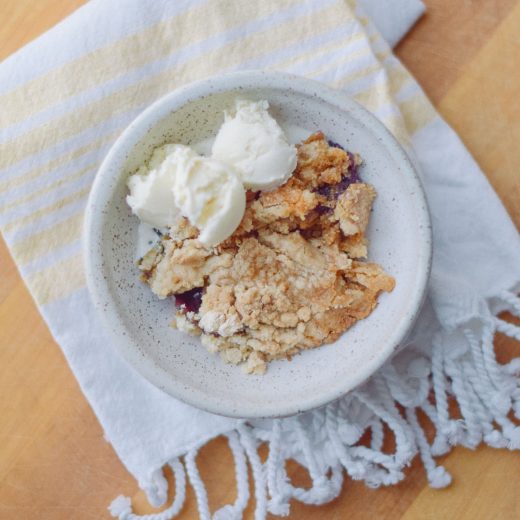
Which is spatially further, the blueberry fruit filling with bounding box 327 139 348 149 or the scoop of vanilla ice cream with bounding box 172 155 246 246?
the blueberry fruit filling with bounding box 327 139 348 149

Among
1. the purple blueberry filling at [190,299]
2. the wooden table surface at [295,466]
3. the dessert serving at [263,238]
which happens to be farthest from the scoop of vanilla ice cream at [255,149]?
the wooden table surface at [295,466]

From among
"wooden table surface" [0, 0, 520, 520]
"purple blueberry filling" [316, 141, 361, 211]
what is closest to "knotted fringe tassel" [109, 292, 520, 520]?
"wooden table surface" [0, 0, 520, 520]

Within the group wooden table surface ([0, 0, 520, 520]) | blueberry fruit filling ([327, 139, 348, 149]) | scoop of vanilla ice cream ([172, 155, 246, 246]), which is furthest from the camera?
wooden table surface ([0, 0, 520, 520])

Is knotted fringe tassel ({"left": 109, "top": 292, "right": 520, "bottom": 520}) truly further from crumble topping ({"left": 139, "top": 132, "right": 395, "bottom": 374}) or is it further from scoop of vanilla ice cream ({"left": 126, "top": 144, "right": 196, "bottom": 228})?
scoop of vanilla ice cream ({"left": 126, "top": 144, "right": 196, "bottom": 228})

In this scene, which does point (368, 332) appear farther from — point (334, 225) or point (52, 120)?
point (52, 120)

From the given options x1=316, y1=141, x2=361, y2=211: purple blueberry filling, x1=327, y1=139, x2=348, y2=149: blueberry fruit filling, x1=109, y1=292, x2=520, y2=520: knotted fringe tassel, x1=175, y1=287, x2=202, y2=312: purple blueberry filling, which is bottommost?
x1=109, y1=292, x2=520, y2=520: knotted fringe tassel

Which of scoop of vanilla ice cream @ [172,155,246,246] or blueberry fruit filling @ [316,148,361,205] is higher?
scoop of vanilla ice cream @ [172,155,246,246]
